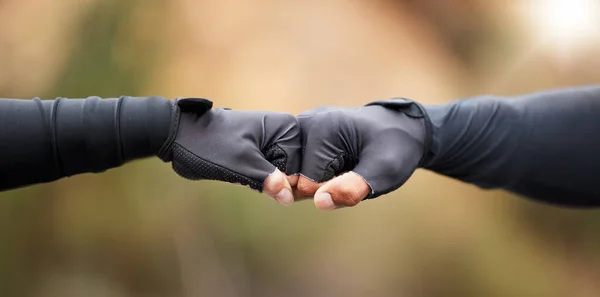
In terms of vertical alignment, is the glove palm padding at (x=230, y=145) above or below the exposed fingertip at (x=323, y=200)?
above

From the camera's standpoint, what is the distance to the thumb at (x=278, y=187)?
2.21 feet

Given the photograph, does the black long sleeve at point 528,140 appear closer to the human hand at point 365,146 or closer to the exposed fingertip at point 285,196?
the human hand at point 365,146

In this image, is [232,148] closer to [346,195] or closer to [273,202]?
[346,195]

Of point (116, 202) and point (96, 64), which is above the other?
point (96, 64)

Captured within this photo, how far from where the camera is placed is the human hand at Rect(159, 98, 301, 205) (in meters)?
0.68

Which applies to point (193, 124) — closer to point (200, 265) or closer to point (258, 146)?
point (258, 146)

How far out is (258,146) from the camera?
2.37ft

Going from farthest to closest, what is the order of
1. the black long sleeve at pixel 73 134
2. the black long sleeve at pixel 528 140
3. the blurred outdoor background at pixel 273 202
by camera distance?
the blurred outdoor background at pixel 273 202, the black long sleeve at pixel 528 140, the black long sleeve at pixel 73 134

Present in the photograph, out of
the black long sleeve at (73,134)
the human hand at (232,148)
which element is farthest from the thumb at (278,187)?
the black long sleeve at (73,134)

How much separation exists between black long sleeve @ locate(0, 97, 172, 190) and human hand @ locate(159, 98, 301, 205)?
0.10 ft

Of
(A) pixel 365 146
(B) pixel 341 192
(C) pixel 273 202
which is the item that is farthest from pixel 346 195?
(C) pixel 273 202

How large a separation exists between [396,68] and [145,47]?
0.79 m

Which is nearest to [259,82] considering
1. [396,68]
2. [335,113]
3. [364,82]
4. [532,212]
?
[364,82]

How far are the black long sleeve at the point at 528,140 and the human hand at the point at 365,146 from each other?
0.05 metres
